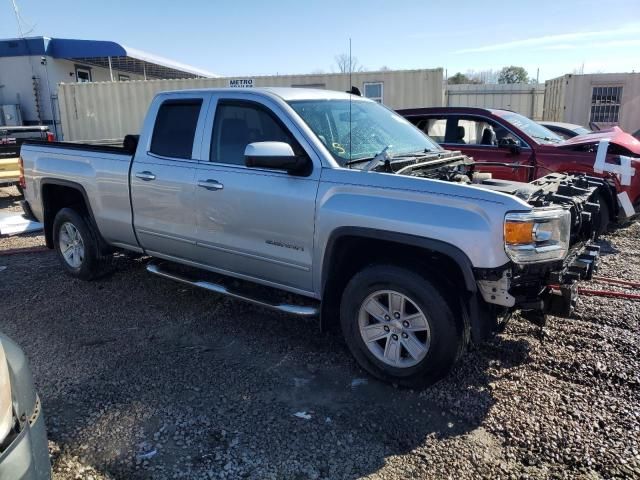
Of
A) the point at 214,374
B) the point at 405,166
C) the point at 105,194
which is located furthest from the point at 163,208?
the point at 405,166

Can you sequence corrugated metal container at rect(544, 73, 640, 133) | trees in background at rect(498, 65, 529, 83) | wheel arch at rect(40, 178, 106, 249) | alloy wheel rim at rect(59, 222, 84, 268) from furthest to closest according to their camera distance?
trees in background at rect(498, 65, 529, 83) → corrugated metal container at rect(544, 73, 640, 133) → alloy wheel rim at rect(59, 222, 84, 268) → wheel arch at rect(40, 178, 106, 249)

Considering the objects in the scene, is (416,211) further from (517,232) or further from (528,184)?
(528,184)

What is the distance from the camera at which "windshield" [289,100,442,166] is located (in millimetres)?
4023

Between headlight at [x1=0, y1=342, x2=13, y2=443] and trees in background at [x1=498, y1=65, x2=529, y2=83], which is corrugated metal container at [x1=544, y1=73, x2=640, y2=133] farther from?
trees in background at [x1=498, y1=65, x2=529, y2=83]

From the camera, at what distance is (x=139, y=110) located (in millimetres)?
17219

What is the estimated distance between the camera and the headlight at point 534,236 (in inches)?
121

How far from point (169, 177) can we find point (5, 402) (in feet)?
9.46

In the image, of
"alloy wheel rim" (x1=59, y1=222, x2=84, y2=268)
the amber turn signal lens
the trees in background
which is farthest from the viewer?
the trees in background

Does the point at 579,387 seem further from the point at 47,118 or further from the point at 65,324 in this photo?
the point at 47,118

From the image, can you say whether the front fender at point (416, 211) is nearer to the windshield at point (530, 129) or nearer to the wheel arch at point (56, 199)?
the wheel arch at point (56, 199)

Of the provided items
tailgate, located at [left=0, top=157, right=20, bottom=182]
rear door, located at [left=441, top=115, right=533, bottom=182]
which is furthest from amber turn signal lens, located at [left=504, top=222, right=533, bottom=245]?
tailgate, located at [left=0, top=157, right=20, bottom=182]

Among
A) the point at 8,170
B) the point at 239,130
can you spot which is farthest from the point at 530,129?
the point at 8,170

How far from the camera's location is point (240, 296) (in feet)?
13.9

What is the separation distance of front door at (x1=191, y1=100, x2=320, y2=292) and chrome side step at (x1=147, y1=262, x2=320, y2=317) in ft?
0.52
